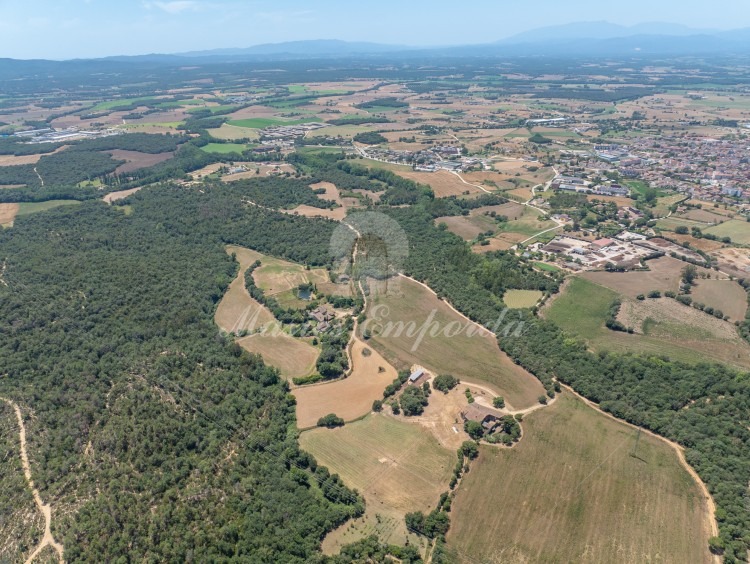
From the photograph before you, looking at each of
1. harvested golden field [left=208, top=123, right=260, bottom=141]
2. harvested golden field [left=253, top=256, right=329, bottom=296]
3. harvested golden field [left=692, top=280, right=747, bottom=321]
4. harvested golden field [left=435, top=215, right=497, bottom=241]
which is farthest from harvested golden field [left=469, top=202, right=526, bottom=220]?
harvested golden field [left=208, top=123, right=260, bottom=141]

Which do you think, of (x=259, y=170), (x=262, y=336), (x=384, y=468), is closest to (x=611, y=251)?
(x=262, y=336)

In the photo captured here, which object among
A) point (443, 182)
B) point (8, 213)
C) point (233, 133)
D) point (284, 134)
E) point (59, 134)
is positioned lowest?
point (443, 182)

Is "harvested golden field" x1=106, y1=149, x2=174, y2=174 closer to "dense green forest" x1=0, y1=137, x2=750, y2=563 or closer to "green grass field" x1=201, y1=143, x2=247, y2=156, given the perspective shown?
"green grass field" x1=201, y1=143, x2=247, y2=156

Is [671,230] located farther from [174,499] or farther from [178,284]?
[174,499]

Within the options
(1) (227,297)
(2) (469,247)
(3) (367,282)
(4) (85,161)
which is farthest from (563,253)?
(4) (85,161)

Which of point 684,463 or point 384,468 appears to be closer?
point 684,463

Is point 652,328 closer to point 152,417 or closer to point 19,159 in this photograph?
point 152,417

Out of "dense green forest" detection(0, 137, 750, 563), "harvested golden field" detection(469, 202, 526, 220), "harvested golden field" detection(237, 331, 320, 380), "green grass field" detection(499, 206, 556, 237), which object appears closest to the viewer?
"dense green forest" detection(0, 137, 750, 563)
